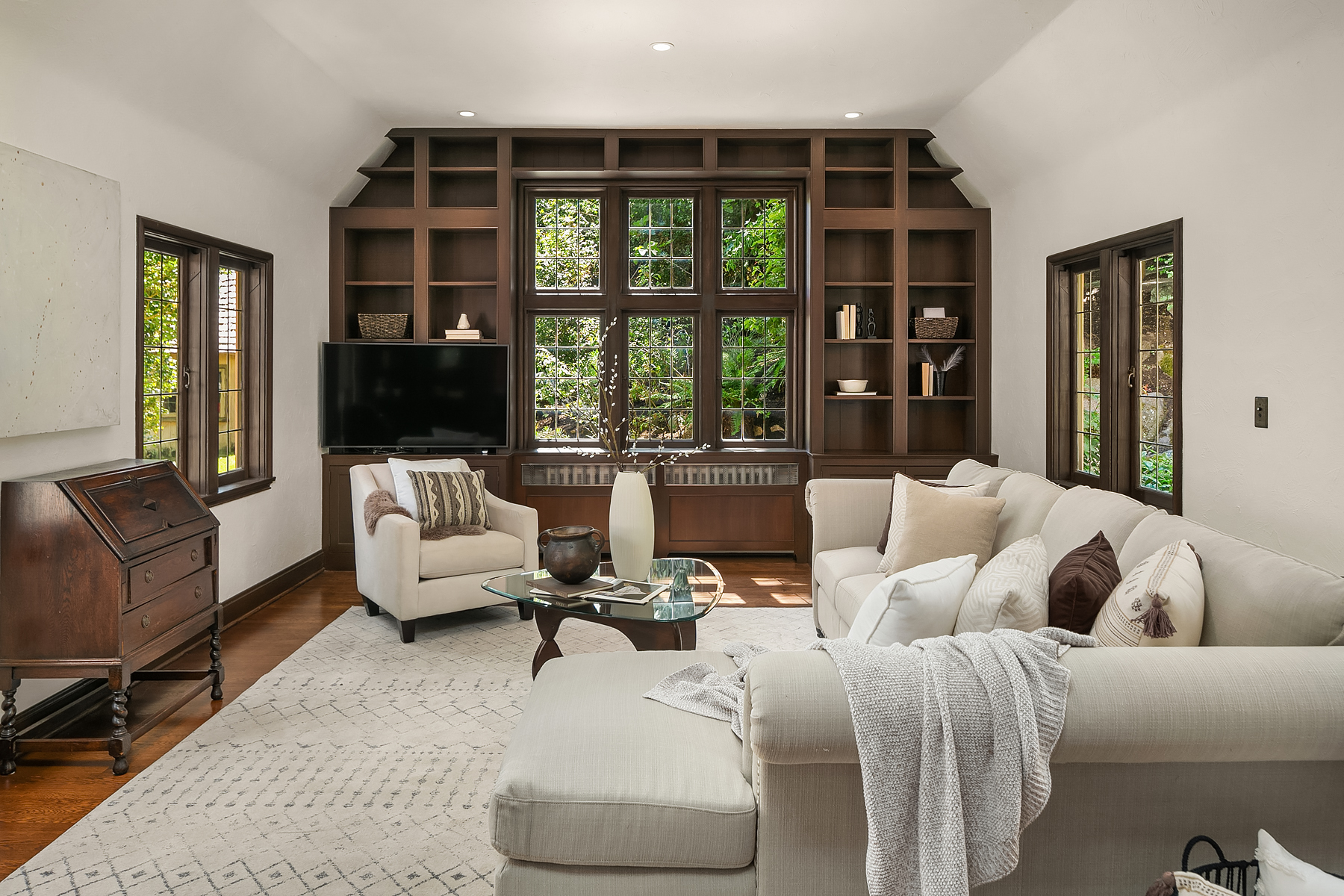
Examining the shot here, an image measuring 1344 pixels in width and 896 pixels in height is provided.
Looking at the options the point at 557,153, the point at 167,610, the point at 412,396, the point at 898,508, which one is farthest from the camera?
the point at 557,153

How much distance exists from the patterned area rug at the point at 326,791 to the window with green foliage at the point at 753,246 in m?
3.07

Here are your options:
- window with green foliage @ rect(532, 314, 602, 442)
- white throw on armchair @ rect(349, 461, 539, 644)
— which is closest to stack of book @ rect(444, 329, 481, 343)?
window with green foliage @ rect(532, 314, 602, 442)

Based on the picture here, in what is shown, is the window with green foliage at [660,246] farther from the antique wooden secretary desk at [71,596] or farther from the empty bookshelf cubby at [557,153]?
the antique wooden secretary desk at [71,596]

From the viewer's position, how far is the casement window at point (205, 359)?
398 centimetres

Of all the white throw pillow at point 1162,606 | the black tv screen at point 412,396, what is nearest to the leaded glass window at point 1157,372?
the white throw pillow at point 1162,606

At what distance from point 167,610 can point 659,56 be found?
Result: 3359mm

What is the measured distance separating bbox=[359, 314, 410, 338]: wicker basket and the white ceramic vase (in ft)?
9.89

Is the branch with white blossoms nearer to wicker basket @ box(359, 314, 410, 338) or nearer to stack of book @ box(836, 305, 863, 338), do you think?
stack of book @ box(836, 305, 863, 338)

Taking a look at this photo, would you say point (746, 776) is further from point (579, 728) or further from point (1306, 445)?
point (1306, 445)

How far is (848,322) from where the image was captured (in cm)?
577

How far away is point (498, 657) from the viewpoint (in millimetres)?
3840

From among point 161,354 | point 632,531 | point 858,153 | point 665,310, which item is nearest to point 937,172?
point 858,153

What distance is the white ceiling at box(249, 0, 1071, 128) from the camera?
12.5ft

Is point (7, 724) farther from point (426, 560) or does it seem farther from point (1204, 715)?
point (1204, 715)
